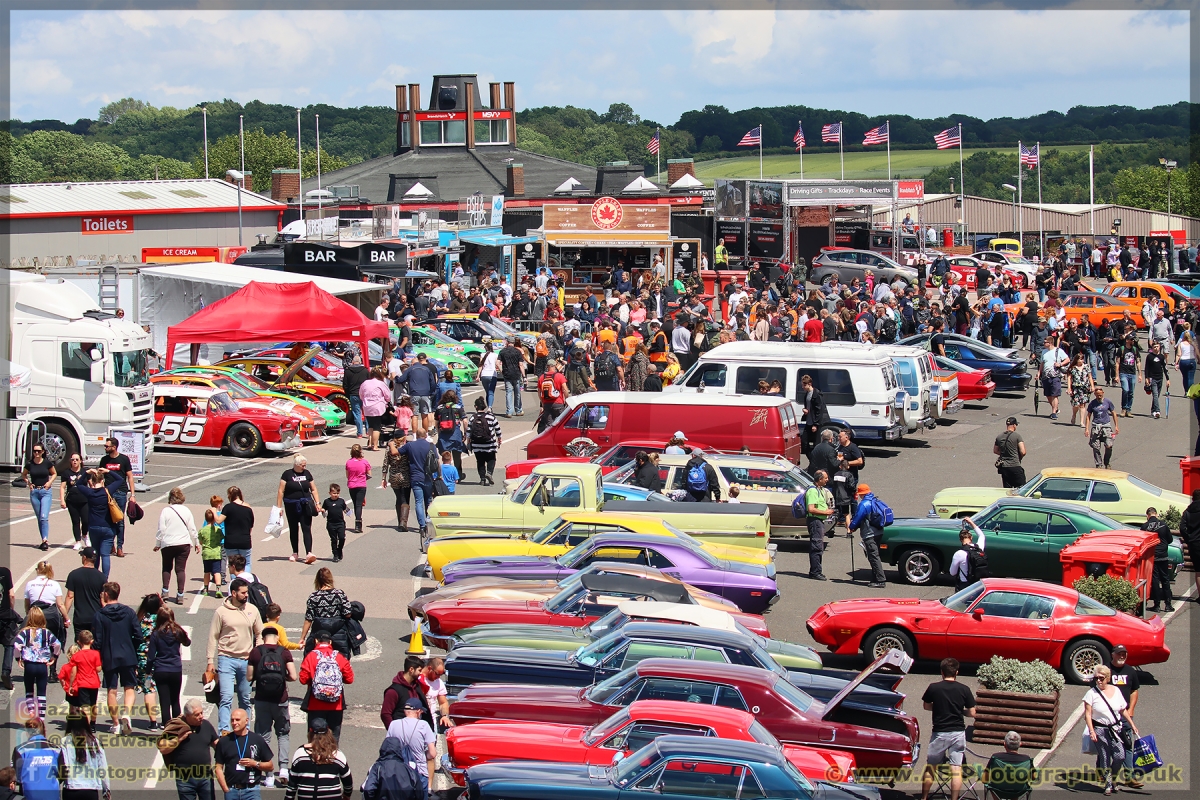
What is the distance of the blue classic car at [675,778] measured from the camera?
913cm

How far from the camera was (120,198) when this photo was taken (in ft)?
191

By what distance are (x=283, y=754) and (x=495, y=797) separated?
8.77 feet

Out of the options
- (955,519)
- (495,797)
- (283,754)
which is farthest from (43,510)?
(955,519)

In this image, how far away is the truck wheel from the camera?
22250 mm

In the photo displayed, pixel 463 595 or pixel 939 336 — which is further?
pixel 939 336

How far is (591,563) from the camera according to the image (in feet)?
49.1

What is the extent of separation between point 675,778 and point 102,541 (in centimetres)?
964

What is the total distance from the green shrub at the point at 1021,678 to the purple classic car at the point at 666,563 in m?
3.40

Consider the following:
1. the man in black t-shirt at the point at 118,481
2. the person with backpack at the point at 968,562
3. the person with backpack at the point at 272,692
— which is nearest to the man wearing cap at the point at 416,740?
the person with backpack at the point at 272,692

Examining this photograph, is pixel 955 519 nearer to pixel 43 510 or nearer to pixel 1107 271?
pixel 43 510

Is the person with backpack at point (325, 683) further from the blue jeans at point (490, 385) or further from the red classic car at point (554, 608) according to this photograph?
the blue jeans at point (490, 385)

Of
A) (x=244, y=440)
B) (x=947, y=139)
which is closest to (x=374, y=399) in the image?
(x=244, y=440)

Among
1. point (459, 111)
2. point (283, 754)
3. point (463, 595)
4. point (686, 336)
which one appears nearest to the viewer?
point (283, 754)

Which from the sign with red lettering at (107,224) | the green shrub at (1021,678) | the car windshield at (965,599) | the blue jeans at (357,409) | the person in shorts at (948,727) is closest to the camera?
the person in shorts at (948,727)
